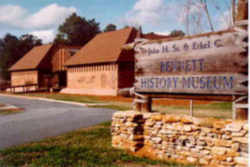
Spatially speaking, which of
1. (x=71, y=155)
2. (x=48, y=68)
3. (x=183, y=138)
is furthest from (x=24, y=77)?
(x=183, y=138)

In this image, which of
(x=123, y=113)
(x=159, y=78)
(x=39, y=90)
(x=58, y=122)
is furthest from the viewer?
(x=39, y=90)

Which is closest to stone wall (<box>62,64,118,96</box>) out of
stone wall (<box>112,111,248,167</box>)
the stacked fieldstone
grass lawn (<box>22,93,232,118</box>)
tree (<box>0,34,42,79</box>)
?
grass lawn (<box>22,93,232,118</box>)

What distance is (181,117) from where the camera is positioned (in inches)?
223

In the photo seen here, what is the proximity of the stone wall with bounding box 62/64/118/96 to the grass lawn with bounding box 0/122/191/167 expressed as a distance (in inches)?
656

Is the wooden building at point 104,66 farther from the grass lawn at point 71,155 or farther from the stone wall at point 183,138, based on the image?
the stone wall at point 183,138

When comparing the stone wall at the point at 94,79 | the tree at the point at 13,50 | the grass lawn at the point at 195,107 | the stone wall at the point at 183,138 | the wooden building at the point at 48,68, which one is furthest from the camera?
the tree at the point at 13,50

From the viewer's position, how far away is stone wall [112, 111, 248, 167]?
191 inches

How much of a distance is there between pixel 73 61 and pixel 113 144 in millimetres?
25440

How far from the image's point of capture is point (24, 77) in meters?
39.2

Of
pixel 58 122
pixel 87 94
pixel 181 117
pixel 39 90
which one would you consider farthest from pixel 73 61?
pixel 181 117

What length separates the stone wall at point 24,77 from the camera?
37.0 m

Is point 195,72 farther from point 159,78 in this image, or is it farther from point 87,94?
point 87,94

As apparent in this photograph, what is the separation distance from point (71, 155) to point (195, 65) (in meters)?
3.52

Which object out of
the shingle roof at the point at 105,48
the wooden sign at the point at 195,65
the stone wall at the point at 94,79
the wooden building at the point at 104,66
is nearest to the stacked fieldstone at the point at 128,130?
the wooden sign at the point at 195,65
